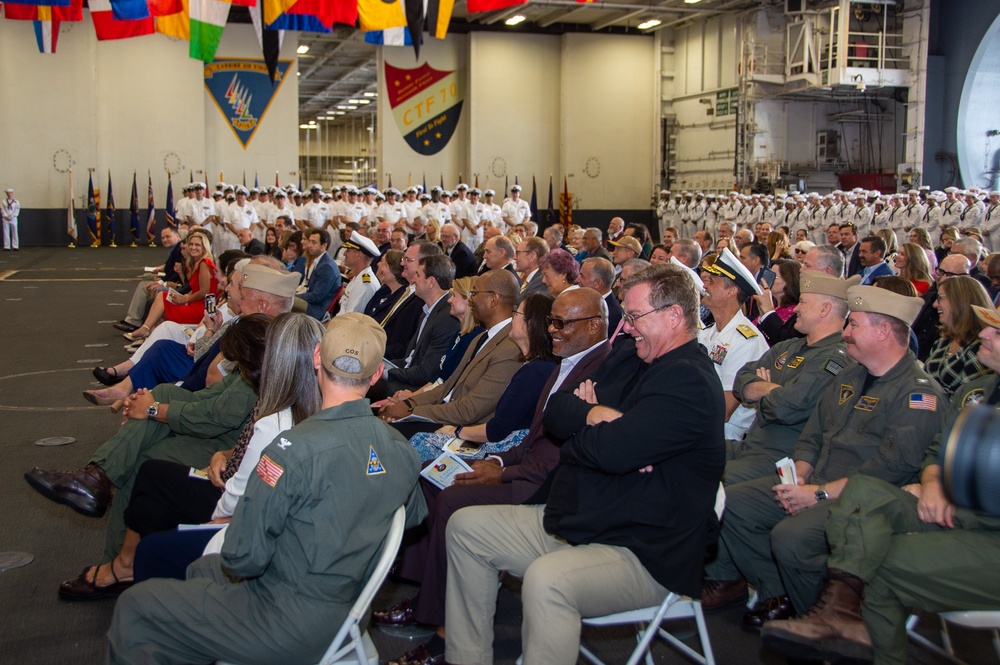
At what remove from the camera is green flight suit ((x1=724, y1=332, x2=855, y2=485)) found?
11.5ft

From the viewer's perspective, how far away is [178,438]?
140 inches

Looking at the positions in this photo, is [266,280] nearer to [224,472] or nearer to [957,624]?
[224,472]

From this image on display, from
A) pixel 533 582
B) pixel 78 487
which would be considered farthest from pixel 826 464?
pixel 78 487

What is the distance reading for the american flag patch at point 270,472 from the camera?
211 centimetres

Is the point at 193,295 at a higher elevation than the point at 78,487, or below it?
higher

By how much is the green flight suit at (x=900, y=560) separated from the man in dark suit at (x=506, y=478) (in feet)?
Result: 3.14

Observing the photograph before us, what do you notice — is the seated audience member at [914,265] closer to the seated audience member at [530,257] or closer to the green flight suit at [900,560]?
the seated audience member at [530,257]

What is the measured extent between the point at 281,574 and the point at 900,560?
5.38 feet

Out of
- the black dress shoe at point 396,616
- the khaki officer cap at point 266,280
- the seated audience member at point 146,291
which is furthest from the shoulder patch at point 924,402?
the seated audience member at point 146,291

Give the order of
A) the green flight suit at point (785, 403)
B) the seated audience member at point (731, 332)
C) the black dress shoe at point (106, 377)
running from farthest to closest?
the black dress shoe at point (106, 377), the seated audience member at point (731, 332), the green flight suit at point (785, 403)

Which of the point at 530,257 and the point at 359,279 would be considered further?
the point at 359,279

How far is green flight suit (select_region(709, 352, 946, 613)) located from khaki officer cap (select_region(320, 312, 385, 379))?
56.5 inches

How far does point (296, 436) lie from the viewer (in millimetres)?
2195

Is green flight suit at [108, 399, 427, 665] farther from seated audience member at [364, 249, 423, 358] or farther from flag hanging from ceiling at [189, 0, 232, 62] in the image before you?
flag hanging from ceiling at [189, 0, 232, 62]
